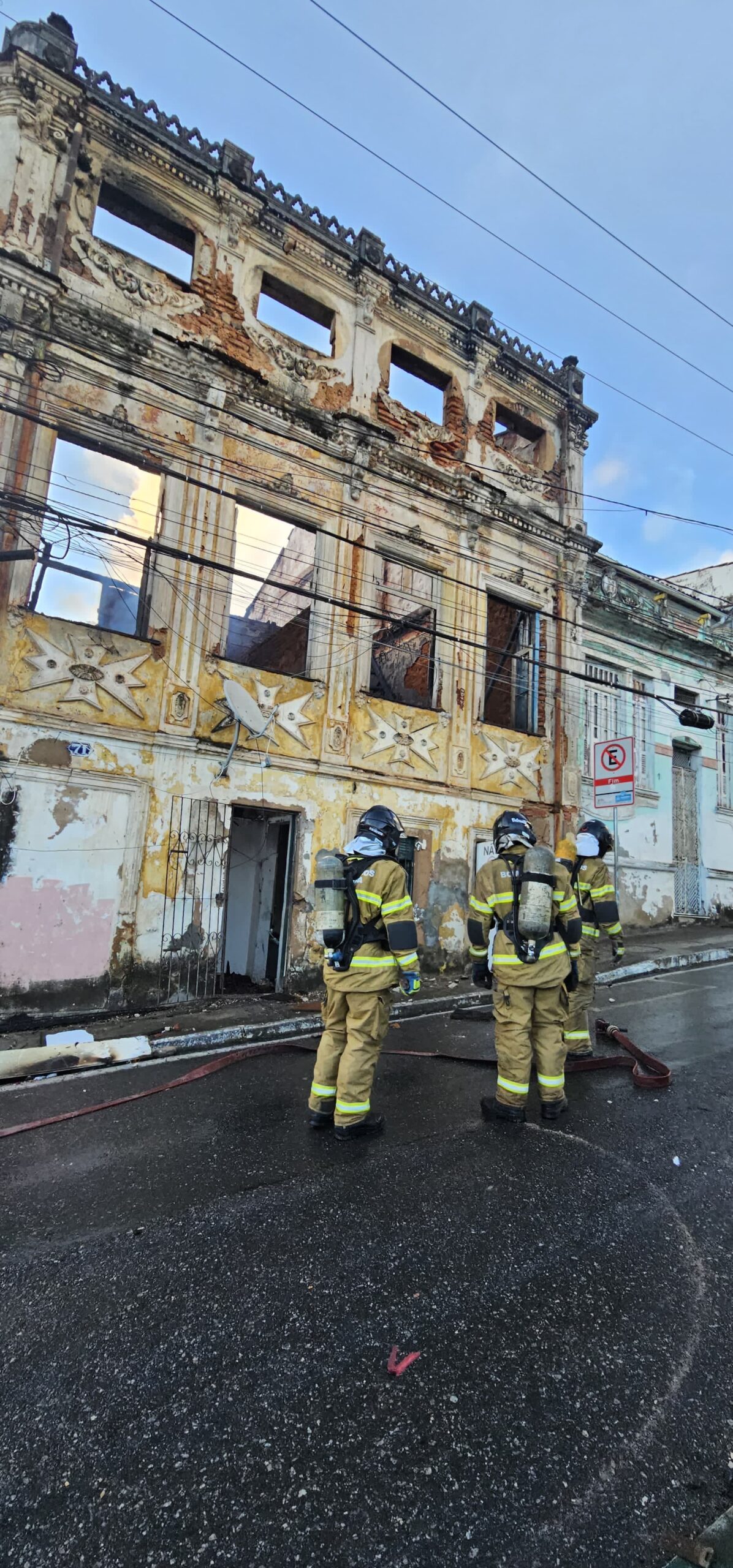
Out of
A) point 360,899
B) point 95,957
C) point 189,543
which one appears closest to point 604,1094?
point 360,899

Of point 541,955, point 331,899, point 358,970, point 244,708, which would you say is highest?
point 244,708

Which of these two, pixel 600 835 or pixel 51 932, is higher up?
pixel 600 835

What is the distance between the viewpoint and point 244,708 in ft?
31.9

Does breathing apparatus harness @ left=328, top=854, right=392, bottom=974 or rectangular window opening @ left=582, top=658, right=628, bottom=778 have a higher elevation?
rectangular window opening @ left=582, top=658, right=628, bottom=778

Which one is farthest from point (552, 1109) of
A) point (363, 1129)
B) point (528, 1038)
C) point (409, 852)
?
point (409, 852)

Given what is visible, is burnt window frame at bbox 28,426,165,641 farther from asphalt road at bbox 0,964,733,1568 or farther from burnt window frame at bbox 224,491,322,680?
asphalt road at bbox 0,964,733,1568

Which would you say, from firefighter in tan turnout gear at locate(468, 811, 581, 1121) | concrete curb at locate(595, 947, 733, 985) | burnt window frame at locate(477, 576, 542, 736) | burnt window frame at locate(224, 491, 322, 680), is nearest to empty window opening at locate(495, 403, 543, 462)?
burnt window frame at locate(477, 576, 542, 736)

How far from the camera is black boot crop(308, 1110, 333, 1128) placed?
165 inches

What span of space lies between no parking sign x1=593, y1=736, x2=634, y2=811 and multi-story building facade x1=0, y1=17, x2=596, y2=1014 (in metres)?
2.26

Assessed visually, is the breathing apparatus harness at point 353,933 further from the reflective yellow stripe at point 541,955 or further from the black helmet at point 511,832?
the black helmet at point 511,832

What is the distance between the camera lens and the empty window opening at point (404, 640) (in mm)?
11906

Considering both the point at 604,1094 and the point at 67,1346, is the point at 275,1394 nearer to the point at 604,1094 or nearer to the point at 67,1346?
the point at 67,1346

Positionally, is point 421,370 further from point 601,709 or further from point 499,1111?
point 499,1111

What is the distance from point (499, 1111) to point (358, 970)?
4.02 ft
